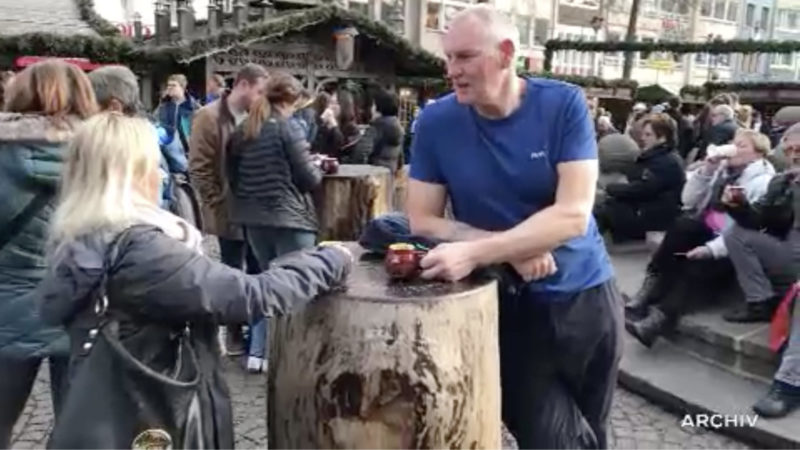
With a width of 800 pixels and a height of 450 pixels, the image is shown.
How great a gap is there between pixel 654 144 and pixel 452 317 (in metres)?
5.48

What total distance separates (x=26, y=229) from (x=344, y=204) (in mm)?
2869

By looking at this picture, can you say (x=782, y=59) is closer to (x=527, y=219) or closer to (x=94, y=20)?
(x=94, y=20)

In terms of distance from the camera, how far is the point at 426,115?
244 cm

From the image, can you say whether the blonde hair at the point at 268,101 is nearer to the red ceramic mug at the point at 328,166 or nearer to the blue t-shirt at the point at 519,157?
the red ceramic mug at the point at 328,166

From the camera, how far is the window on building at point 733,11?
48.8 m

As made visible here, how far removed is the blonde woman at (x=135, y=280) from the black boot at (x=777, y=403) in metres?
2.98

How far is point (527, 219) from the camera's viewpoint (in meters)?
2.25

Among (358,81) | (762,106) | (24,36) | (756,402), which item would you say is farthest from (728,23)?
(756,402)

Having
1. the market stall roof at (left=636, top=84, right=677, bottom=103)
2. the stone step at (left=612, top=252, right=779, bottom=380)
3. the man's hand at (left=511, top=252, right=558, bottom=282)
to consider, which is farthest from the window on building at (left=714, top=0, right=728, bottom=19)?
the man's hand at (left=511, top=252, right=558, bottom=282)

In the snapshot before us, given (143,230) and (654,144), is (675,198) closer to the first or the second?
(654,144)

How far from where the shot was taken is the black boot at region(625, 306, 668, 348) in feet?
17.4

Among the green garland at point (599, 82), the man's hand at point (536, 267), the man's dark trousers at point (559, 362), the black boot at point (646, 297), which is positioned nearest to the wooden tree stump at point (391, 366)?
the man's hand at point (536, 267)

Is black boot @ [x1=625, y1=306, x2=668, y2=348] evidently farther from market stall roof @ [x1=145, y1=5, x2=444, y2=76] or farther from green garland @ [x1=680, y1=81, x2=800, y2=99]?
green garland @ [x1=680, y1=81, x2=800, y2=99]

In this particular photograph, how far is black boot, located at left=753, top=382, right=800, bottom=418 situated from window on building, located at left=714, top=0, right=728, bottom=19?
47.9 metres
